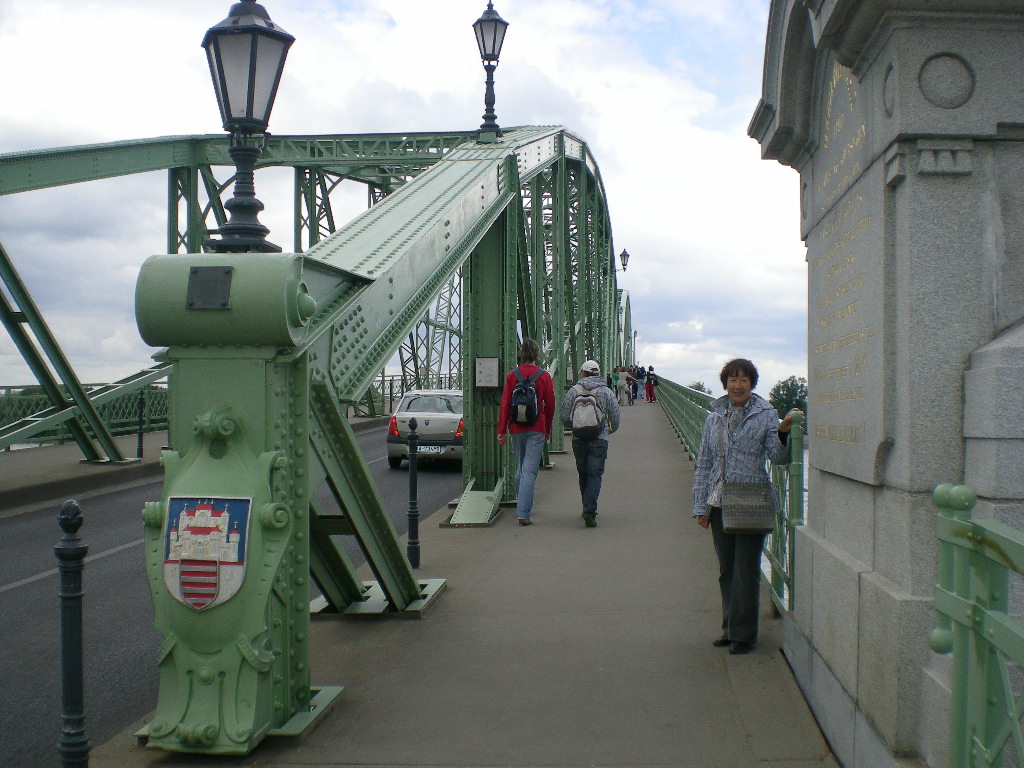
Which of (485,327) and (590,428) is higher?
(485,327)

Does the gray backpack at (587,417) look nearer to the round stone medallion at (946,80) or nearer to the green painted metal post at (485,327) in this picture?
the green painted metal post at (485,327)

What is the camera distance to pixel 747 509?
5336mm

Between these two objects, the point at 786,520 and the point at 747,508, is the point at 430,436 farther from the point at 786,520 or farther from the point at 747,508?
the point at 747,508

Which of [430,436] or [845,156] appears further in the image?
[430,436]

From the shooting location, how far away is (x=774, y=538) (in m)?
6.30

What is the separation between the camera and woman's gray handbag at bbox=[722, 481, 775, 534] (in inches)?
209

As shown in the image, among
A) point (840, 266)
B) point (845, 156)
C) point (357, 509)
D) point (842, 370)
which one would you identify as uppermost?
point (845, 156)

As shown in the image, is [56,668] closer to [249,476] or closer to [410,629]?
[410,629]

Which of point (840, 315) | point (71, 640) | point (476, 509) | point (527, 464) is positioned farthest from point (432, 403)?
point (71, 640)

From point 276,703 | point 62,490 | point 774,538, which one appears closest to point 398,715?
point 276,703

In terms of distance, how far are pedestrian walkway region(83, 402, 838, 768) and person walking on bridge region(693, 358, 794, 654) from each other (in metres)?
0.24

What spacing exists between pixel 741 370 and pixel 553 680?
80.9 inches

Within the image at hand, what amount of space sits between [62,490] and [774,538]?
11.2 metres

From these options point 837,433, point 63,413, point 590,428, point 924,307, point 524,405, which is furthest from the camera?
point 63,413
